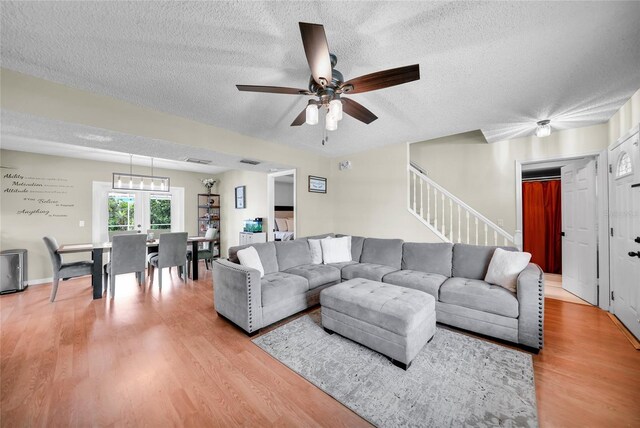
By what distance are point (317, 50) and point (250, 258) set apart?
2.24 meters

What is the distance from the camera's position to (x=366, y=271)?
3.21 m

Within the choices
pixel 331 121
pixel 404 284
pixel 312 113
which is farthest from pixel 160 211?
pixel 404 284

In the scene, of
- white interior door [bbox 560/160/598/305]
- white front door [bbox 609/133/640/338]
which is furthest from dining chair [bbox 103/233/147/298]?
white interior door [bbox 560/160/598/305]

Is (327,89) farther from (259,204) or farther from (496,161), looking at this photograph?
(259,204)

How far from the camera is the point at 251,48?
172cm

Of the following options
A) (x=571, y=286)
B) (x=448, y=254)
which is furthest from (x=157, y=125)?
(x=571, y=286)

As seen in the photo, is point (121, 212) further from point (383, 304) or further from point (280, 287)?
point (383, 304)

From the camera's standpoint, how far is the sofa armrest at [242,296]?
7.73ft

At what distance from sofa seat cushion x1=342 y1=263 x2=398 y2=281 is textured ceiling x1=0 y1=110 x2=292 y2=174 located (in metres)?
2.20

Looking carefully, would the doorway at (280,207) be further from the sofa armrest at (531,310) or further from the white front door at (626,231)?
the white front door at (626,231)

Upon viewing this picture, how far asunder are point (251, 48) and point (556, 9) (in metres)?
1.93

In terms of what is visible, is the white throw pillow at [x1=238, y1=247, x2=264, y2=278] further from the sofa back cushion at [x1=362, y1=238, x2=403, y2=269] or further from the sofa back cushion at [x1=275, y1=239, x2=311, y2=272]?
the sofa back cushion at [x1=362, y1=238, x2=403, y2=269]

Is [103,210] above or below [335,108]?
below

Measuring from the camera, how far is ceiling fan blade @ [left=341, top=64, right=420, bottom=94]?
4.78ft
